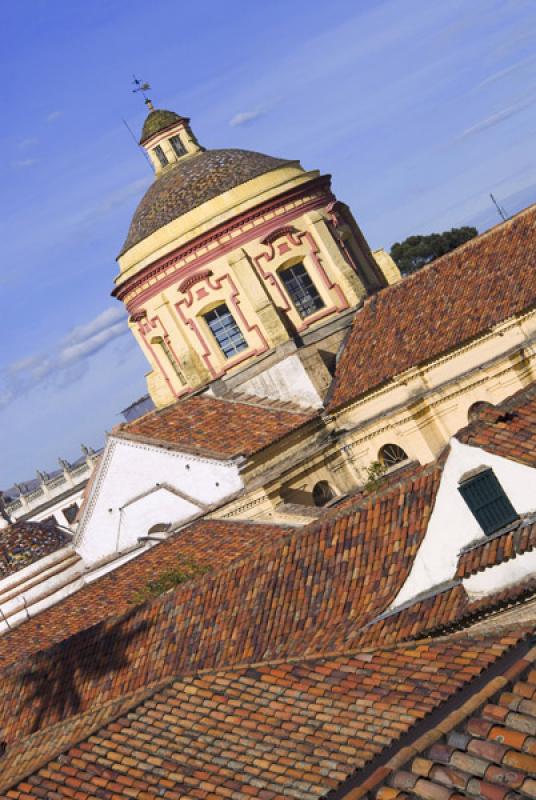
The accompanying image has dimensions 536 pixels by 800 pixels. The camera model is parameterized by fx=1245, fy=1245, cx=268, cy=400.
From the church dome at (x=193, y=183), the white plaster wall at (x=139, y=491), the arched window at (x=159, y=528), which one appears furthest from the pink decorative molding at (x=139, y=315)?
the arched window at (x=159, y=528)

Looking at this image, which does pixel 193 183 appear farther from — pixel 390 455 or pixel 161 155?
pixel 390 455

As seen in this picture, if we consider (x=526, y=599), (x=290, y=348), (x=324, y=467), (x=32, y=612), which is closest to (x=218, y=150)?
(x=290, y=348)

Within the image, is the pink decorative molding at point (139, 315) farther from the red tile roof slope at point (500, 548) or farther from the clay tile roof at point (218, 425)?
the red tile roof slope at point (500, 548)

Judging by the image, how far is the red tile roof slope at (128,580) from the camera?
2562 cm

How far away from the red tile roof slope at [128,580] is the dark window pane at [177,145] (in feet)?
40.8

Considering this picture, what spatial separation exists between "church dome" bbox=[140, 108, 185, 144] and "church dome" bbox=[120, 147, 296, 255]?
1.33m

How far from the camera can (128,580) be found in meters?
27.0

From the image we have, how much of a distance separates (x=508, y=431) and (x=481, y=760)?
23.0 feet

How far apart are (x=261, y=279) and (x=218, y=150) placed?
491cm

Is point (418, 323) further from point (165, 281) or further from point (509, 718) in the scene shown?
point (509, 718)

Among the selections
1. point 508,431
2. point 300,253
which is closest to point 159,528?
point 300,253

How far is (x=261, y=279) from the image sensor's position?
32.4 m

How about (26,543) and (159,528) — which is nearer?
(159,528)

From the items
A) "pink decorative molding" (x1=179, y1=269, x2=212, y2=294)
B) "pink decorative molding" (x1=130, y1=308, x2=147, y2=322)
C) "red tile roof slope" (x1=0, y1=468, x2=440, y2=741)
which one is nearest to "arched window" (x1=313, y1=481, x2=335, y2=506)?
"pink decorative molding" (x1=179, y1=269, x2=212, y2=294)
